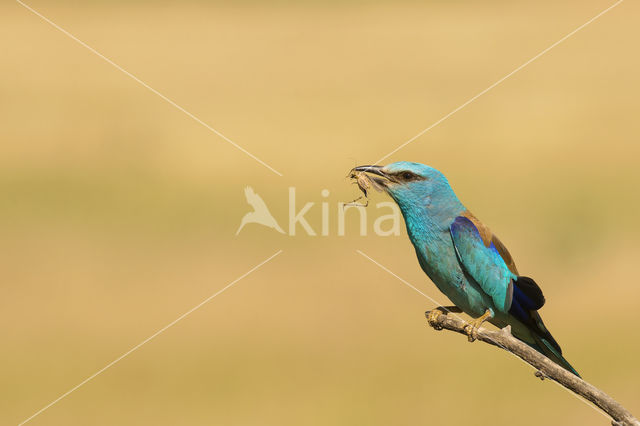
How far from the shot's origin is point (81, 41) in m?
26.5

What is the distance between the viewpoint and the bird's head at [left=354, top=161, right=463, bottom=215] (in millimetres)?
6238

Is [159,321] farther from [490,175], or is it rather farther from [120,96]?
[120,96]

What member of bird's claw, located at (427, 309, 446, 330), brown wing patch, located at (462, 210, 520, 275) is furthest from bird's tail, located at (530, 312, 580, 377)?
bird's claw, located at (427, 309, 446, 330)

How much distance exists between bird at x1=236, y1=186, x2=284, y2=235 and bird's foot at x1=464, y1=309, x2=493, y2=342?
9.17 m

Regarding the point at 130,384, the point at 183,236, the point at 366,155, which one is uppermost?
the point at 366,155

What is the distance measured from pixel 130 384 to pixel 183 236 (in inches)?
184

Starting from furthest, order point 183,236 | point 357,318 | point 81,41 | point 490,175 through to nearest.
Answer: point 81,41, point 490,175, point 183,236, point 357,318

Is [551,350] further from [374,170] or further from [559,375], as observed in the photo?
[559,375]

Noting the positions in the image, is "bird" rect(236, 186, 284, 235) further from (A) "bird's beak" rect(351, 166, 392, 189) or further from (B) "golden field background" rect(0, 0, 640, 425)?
(A) "bird's beak" rect(351, 166, 392, 189)

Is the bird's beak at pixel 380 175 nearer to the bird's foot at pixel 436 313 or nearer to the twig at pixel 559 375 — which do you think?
the bird's foot at pixel 436 313

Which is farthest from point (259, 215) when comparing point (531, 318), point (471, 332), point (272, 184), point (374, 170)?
point (471, 332)

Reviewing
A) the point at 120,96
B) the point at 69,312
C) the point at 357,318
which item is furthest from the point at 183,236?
the point at 120,96

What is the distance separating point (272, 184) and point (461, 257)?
1149 cm

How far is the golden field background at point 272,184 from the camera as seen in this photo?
11352 millimetres
